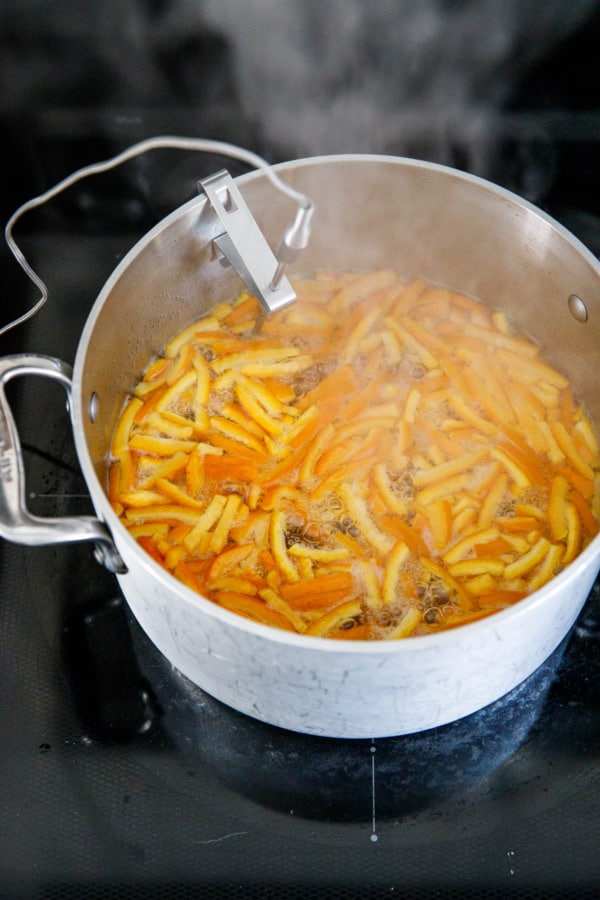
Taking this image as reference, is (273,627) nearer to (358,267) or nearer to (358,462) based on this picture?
(358,462)

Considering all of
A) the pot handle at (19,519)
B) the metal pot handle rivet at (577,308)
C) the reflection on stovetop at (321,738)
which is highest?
the pot handle at (19,519)

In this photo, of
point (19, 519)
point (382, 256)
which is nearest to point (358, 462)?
point (382, 256)

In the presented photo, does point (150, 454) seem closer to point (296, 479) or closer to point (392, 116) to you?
point (296, 479)

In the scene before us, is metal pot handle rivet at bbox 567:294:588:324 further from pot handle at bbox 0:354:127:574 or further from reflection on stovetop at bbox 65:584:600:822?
pot handle at bbox 0:354:127:574

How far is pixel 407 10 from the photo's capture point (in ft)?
7.58

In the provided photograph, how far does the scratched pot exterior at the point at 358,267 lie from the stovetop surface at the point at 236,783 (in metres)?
0.12

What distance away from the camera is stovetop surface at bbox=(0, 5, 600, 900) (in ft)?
5.24

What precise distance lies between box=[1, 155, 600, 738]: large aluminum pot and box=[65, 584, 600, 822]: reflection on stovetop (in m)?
0.09

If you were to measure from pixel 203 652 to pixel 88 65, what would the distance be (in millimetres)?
1749

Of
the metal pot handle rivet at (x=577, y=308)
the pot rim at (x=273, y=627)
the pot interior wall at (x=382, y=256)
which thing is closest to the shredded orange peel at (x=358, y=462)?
the pot interior wall at (x=382, y=256)

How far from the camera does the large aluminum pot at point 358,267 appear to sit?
138 cm

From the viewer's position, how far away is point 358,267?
2459 millimetres

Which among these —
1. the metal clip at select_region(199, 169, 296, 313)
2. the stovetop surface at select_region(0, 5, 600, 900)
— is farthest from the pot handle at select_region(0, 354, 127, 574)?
the metal clip at select_region(199, 169, 296, 313)

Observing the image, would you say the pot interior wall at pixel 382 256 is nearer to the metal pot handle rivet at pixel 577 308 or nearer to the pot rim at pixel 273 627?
the metal pot handle rivet at pixel 577 308
